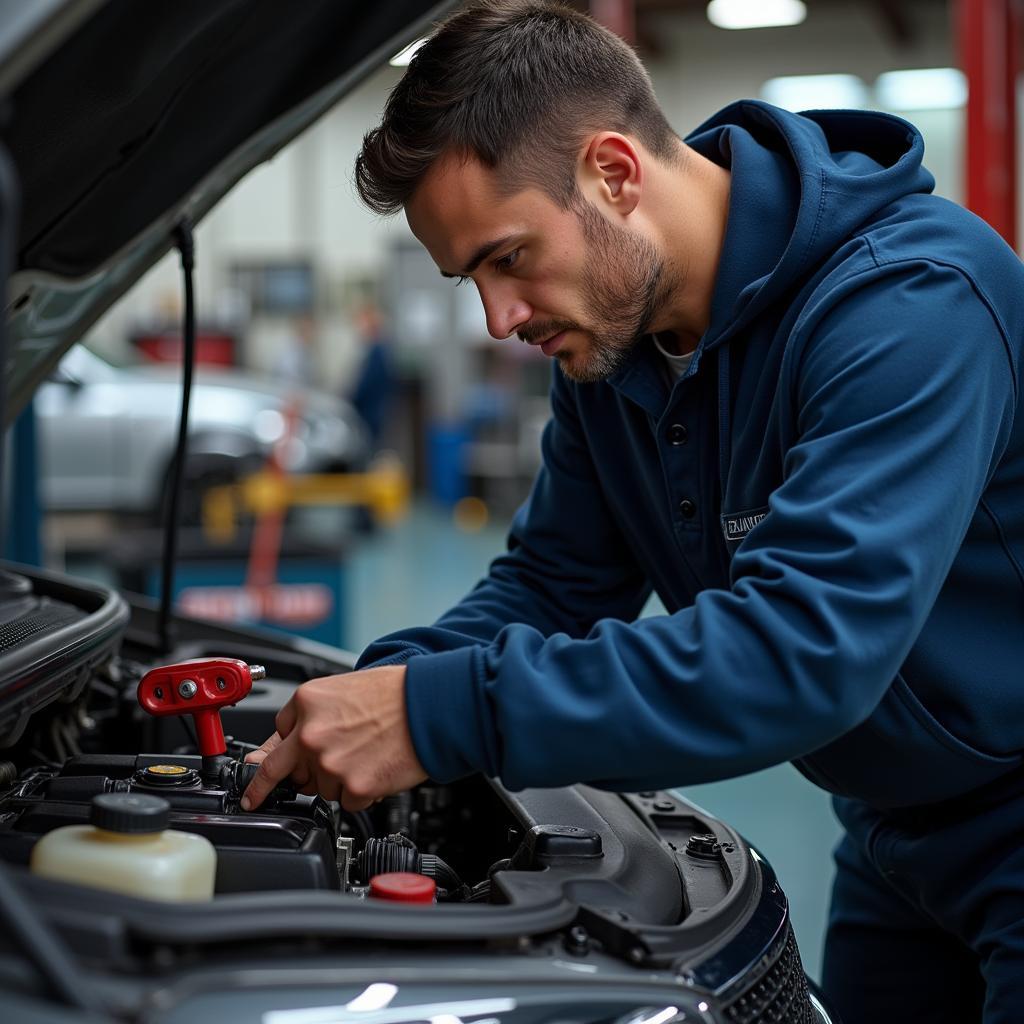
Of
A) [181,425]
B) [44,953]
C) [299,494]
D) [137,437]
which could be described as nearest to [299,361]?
[137,437]

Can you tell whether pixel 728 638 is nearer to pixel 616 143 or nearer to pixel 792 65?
pixel 616 143

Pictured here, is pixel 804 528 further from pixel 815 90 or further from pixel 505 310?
pixel 815 90

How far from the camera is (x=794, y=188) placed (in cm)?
134

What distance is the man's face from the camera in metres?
1.22

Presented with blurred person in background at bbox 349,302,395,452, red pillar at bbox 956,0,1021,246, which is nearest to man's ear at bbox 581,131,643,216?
red pillar at bbox 956,0,1021,246

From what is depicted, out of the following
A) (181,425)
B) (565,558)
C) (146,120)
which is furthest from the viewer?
(181,425)

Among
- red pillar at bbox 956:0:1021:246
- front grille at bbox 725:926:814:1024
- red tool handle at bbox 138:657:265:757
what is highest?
red pillar at bbox 956:0:1021:246

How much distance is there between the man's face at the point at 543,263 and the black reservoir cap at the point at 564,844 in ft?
1.52

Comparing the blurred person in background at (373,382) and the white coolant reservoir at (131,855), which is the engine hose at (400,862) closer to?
the white coolant reservoir at (131,855)

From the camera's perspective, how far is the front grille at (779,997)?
1.02 meters

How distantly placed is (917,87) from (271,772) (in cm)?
1197

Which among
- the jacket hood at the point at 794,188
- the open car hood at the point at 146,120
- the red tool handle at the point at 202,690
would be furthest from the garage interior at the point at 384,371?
the red tool handle at the point at 202,690

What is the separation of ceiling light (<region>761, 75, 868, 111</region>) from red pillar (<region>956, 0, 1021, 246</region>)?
7.28 m

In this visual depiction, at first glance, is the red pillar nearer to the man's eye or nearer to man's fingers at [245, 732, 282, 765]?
the man's eye
